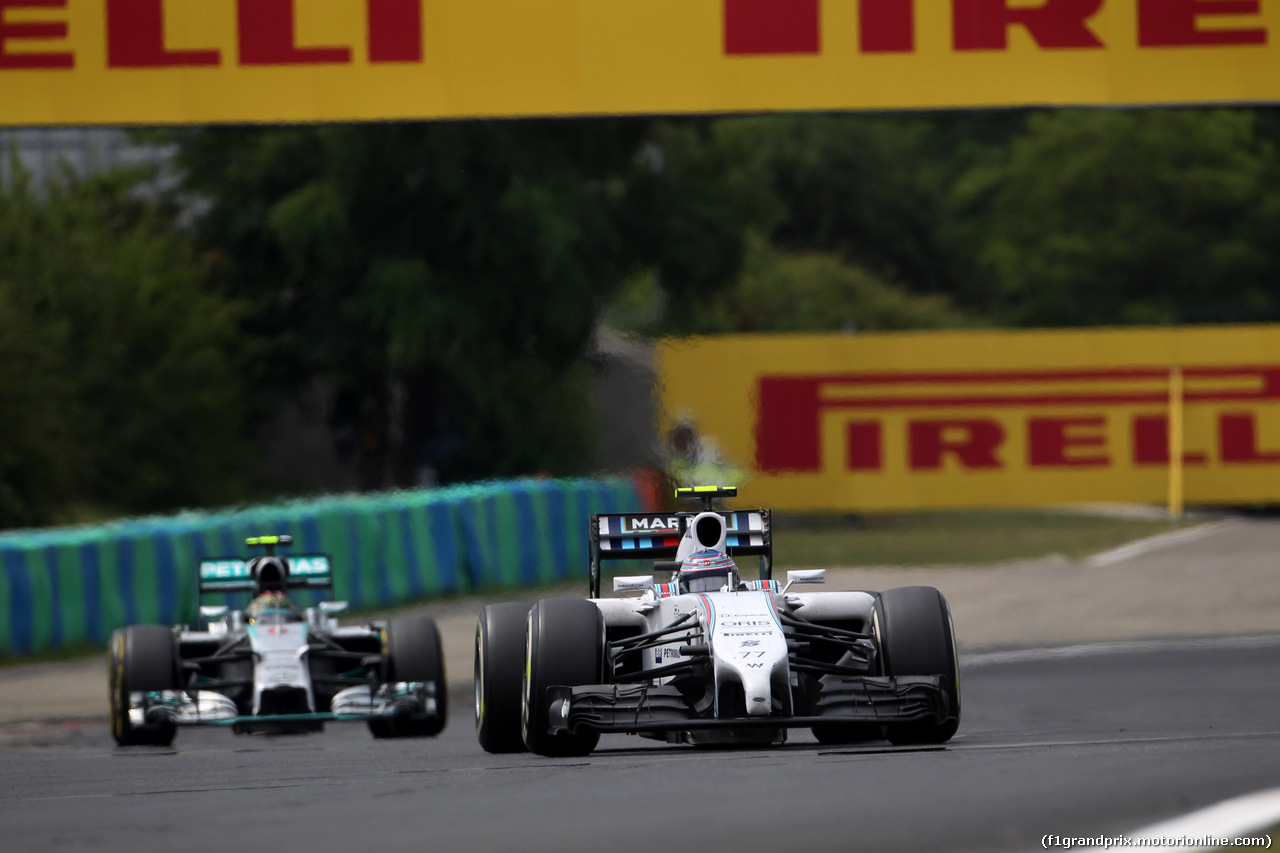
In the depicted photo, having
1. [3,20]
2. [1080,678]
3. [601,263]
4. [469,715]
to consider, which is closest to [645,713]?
[469,715]

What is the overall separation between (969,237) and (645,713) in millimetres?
56189

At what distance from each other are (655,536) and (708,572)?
2.79 feet

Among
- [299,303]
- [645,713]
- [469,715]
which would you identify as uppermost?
[299,303]

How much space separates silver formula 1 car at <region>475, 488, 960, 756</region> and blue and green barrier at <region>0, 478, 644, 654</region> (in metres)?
7.78

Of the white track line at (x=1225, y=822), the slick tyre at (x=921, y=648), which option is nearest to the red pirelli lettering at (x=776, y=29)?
the slick tyre at (x=921, y=648)

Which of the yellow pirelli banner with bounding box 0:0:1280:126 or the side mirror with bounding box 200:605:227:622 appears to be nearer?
the side mirror with bounding box 200:605:227:622

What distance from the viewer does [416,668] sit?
13.0m

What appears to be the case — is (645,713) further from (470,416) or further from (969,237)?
(969,237)

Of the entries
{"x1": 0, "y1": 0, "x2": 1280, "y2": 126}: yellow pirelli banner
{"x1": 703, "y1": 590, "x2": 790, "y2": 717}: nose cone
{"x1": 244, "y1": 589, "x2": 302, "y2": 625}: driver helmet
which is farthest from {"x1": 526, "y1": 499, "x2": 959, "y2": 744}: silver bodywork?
{"x1": 0, "y1": 0, "x2": 1280, "y2": 126}: yellow pirelli banner

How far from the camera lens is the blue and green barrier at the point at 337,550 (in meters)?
17.3

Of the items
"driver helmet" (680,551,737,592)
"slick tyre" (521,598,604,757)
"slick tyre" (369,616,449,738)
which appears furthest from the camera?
"slick tyre" (369,616,449,738)

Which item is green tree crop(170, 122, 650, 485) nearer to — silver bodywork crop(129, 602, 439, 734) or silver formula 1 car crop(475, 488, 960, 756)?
silver bodywork crop(129, 602, 439, 734)

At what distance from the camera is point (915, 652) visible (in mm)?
9781

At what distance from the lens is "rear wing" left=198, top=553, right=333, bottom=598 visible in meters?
13.2
